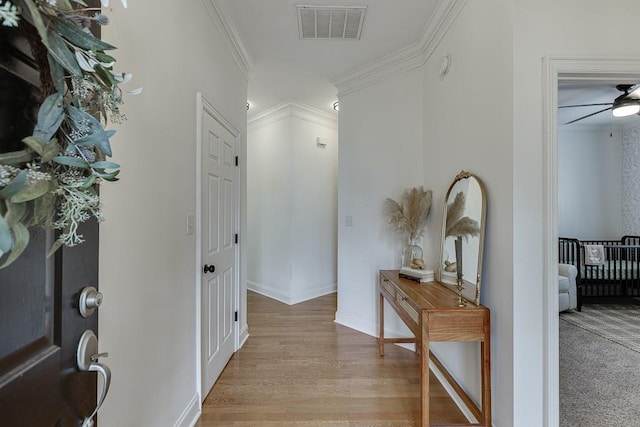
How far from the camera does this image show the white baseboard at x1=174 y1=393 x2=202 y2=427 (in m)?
1.66

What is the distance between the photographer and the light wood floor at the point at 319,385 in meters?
1.84

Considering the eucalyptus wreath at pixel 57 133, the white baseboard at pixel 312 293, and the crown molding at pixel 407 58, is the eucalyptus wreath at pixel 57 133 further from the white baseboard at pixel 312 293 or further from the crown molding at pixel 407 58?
the white baseboard at pixel 312 293

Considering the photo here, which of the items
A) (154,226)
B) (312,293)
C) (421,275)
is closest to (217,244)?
(154,226)

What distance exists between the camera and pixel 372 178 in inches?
123

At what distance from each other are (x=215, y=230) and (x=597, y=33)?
2599 millimetres

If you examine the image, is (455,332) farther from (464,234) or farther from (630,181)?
(630,181)

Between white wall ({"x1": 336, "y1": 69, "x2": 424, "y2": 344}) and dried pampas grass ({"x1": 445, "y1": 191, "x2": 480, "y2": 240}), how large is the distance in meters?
0.57

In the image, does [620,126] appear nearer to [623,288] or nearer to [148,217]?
[623,288]

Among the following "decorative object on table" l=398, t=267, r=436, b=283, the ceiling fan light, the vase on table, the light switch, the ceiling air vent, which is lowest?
"decorative object on table" l=398, t=267, r=436, b=283

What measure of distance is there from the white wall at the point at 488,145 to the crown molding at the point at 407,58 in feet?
0.39

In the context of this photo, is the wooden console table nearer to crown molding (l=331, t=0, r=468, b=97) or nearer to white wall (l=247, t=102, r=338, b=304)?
crown molding (l=331, t=0, r=468, b=97)

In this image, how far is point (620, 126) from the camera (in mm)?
5027

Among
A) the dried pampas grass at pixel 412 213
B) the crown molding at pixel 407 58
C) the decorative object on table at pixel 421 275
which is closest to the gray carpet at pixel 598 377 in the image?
the decorative object on table at pixel 421 275

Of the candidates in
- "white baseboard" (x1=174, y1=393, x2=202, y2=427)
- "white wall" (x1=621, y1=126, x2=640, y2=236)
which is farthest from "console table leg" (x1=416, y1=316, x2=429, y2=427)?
"white wall" (x1=621, y1=126, x2=640, y2=236)
